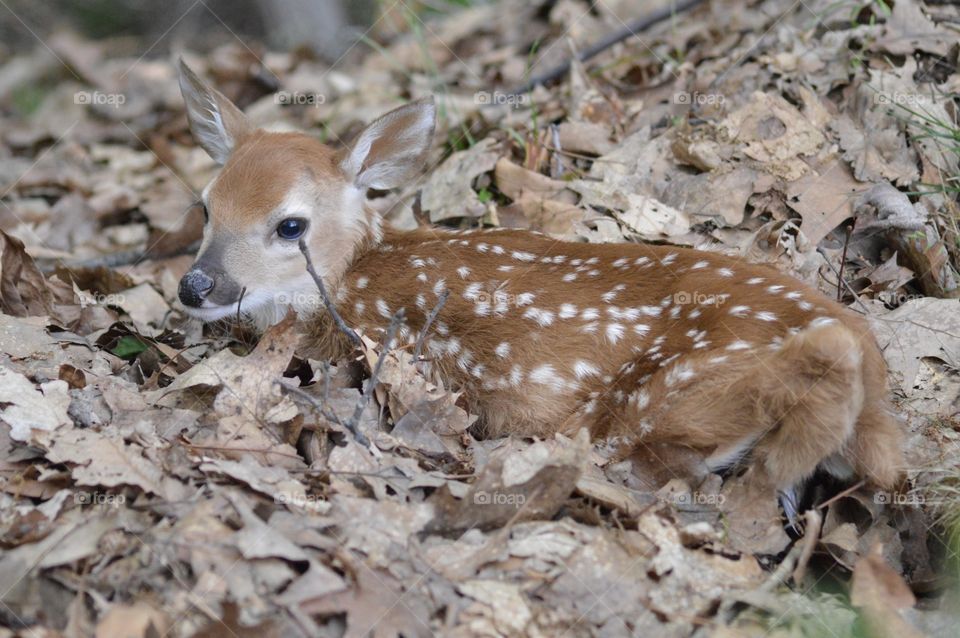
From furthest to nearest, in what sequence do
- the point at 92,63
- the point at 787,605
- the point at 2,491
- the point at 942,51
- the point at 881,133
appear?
the point at 92,63 → the point at 942,51 → the point at 881,133 → the point at 2,491 → the point at 787,605

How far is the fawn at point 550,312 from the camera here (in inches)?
132

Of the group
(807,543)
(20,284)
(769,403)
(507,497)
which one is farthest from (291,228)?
(807,543)

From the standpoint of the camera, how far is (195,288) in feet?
13.3

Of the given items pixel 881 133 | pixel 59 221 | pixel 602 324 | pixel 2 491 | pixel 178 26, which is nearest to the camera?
pixel 2 491

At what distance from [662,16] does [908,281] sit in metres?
3.20

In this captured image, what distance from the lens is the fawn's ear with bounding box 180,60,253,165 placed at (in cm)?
481

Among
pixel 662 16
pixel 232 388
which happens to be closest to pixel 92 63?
pixel 662 16

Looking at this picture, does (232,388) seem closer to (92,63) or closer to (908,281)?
(908,281)

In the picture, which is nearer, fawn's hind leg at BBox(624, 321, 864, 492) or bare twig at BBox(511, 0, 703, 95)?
fawn's hind leg at BBox(624, 321, 864, 492)

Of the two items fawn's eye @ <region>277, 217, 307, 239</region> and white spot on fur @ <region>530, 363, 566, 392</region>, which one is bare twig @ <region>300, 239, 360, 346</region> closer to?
fawn's eye @ <region>277, 217, 307, 239</region>

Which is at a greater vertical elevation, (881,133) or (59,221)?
(881,133)

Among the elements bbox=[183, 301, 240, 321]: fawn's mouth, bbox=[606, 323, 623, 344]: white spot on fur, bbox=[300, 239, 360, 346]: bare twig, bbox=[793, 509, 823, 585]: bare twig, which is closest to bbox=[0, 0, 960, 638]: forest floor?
bbox=[793, 509, 823, 585]: bare twig

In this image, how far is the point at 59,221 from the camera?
6660 mm

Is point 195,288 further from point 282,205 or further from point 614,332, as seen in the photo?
point 614,332
